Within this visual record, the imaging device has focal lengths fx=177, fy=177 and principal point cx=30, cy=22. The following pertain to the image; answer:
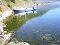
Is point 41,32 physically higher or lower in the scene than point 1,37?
lower

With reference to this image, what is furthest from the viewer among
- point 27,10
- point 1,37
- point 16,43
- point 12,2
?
point 12,2

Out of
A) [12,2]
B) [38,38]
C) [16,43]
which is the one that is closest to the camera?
[16,43]

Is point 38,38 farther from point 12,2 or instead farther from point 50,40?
point 12,2

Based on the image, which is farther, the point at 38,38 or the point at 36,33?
the point at 36,33

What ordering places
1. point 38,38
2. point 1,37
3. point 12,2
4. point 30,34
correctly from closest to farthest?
1. point 1,37
2. point 38,38
3. point 30,34
4. point 12,2

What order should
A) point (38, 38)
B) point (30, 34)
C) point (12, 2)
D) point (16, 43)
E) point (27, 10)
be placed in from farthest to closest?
1. point (12, 2)
2. point (27, 10)
3. point (30, 34)
4. point (38, 38)
5. point (16, 43)

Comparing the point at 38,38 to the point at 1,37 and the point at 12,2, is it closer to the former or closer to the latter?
the point at 1,37

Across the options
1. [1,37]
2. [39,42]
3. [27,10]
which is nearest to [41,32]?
[39,42]

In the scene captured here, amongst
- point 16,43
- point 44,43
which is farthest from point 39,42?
point 16,43

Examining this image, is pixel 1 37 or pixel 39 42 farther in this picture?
pixel 39 42
